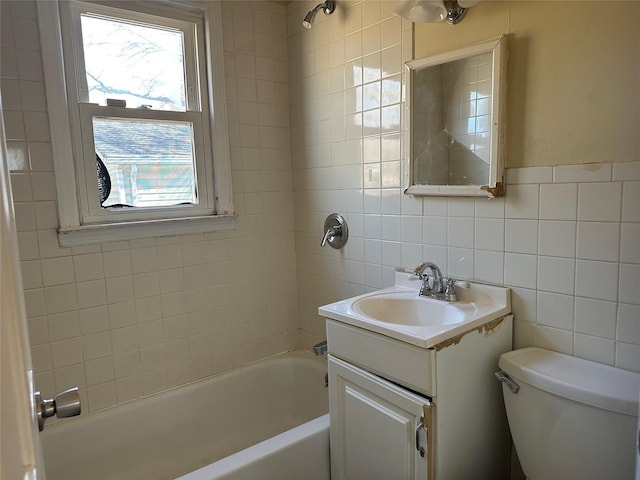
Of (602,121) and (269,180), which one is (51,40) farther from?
(602,121)

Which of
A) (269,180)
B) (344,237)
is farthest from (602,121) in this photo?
(269,180)

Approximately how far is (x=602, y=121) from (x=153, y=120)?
173cm

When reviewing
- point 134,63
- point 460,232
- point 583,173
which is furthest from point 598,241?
point 134,63

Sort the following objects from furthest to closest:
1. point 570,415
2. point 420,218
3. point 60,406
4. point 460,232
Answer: point 420,218, point 460,232, point 570,415, point 60,406

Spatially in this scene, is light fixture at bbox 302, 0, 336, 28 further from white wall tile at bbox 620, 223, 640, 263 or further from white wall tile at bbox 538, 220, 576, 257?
white wall tile at bbox 620, 223, 640, 263

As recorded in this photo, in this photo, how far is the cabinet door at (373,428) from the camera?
1.33m

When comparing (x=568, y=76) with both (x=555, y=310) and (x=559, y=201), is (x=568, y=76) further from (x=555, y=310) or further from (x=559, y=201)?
(x=555, y=310)

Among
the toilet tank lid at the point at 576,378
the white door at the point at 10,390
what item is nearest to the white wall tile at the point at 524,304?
the toilet tank lid at the point at 576,378

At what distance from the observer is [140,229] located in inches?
75.8

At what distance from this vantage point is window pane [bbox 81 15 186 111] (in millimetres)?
1835

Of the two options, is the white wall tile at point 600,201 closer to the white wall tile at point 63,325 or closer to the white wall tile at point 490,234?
the white wall tile at point 490,234

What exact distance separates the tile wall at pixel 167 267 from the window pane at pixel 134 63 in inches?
8.7

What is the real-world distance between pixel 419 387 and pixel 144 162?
4.90 feet

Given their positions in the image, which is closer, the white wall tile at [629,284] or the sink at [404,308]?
the white wall tile at [629,284]
